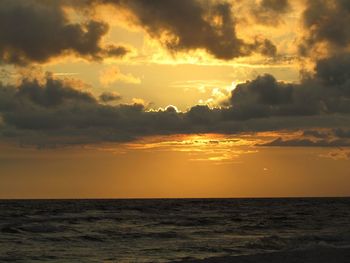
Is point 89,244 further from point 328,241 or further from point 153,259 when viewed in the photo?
point 328,241

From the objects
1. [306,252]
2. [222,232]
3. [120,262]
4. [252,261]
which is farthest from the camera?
[222,232]

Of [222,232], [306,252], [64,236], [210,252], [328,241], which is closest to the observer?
[306,252]

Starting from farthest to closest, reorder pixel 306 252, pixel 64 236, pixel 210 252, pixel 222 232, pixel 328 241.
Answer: pixel 222 232 < pixel 64 236 < pixel 328 241 < pixel 210 252 < pixel 306 252

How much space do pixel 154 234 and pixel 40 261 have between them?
60.4 ft

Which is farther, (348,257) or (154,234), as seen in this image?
(154,234)

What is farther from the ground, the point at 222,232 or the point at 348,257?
→ the point at 348,257

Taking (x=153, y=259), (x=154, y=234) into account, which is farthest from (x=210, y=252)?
(x=154, y=234)

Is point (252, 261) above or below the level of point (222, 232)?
above

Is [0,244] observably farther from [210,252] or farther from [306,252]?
[306,252]

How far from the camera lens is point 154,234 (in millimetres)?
47812

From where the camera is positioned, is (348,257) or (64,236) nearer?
(348,257)

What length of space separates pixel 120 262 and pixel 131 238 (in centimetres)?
1489

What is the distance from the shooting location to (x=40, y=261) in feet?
99.6

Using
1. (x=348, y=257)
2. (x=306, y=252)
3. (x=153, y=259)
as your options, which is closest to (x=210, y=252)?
(x=153, y=259)
